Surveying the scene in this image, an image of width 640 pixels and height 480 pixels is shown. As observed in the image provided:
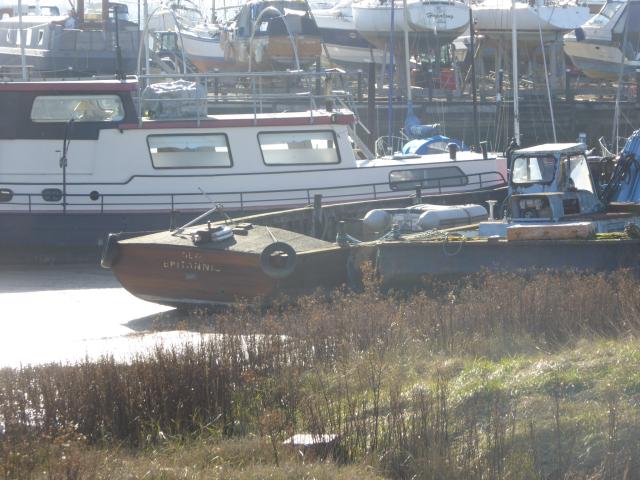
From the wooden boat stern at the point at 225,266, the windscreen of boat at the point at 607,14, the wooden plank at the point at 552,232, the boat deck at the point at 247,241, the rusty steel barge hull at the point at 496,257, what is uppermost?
the windscreen of boat at the point at 607,14

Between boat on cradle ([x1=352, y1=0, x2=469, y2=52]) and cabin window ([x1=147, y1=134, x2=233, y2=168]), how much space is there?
19.4 m

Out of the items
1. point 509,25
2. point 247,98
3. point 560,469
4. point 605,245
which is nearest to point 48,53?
point 509,25

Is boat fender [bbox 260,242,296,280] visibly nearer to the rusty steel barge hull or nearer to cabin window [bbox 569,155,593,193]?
the rusty steel barge hull

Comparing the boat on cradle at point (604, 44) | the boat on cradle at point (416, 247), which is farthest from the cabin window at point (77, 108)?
the boat on cradle at point (604, 44)

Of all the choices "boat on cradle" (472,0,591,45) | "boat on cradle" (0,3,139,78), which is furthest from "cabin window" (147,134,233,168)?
"boat on cradle" (472,0,591,45)

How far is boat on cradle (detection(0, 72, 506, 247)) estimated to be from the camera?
17922 millimetres

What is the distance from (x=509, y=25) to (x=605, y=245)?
26.4 m

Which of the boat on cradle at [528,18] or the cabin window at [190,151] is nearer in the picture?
the cabin window at [190,151]

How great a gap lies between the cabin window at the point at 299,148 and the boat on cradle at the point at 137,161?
0.02 metres

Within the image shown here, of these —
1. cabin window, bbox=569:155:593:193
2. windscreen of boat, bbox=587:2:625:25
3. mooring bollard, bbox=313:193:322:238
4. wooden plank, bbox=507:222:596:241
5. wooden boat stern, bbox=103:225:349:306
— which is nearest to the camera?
wooden plank, bbox=507:222:596:241

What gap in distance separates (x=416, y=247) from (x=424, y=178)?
6.66m

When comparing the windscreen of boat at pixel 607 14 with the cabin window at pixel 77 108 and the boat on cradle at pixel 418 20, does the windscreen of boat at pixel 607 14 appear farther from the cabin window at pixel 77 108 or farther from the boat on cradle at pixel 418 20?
the cabin window at pixel 77 108

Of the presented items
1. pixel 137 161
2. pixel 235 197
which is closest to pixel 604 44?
pixel 235 197

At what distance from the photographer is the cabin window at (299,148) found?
1878 centimetres
